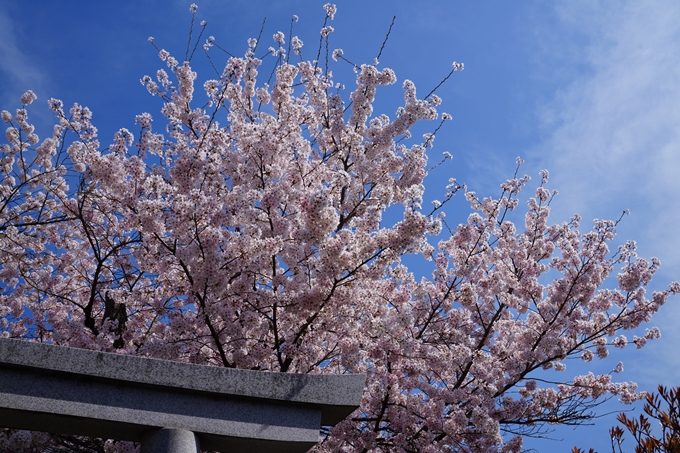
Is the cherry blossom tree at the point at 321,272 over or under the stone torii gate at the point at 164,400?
over

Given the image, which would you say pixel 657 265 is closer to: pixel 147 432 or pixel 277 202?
pixel 277 202

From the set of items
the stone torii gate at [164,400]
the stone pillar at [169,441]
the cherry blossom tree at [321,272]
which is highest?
the cherry blossom tree at [321,272]

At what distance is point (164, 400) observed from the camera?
499 centimetres

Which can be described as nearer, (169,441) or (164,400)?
(169,441)

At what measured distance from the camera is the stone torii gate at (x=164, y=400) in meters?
4.69

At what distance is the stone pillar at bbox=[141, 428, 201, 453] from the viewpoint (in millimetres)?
4791

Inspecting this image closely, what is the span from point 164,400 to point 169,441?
0.35 meters

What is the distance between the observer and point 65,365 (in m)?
4.73

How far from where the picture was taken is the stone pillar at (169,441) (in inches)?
189

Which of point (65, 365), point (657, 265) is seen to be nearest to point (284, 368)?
point (65, 365)

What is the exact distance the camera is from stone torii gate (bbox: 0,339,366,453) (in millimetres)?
4691

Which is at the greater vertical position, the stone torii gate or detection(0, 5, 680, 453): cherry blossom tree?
detection(0, 5, 680, 453): cherry blossom tree

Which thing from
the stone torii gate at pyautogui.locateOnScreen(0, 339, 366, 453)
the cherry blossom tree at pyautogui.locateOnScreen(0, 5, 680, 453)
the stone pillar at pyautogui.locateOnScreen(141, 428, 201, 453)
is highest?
the cherry blossom tree at pyautogui.locateOnScreen(0, 5, 680, 453)

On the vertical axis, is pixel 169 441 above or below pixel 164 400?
below
